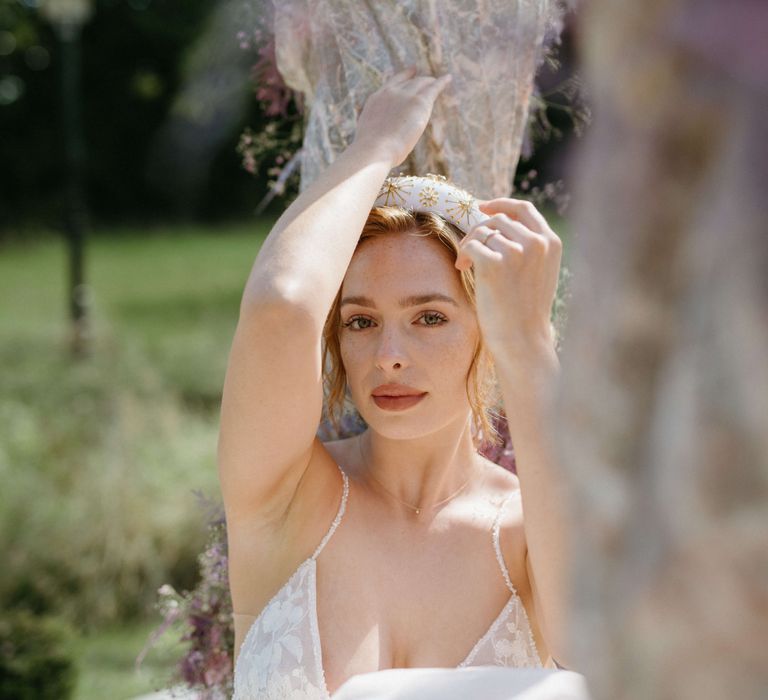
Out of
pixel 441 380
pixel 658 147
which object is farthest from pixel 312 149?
pixel 658 147

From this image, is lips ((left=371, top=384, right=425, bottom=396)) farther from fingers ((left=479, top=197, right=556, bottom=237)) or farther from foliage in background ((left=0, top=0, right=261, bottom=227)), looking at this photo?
foliage in background ((left=0, top=0, right=261, bottom=227))

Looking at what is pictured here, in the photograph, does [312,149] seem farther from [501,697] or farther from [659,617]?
[659,617]

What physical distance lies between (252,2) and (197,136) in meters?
9.12

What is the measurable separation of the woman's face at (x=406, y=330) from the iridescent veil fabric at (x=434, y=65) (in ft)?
1.47

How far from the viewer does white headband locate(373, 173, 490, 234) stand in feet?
7.84

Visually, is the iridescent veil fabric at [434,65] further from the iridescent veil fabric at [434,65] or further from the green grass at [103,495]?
the green grass at [103,495]

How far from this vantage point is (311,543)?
232 centimetres

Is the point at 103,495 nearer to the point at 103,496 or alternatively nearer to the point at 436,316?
the point at 103,496

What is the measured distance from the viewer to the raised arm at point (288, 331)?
1.92 metres

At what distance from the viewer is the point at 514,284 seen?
1624 mm

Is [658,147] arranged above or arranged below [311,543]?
above

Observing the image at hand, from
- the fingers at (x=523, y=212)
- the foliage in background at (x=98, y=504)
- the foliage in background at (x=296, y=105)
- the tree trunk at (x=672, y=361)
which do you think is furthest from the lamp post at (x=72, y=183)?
the tree trunk at (x=672, y=361)

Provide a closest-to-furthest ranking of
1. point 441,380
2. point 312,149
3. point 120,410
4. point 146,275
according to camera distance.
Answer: point 441,380 → point 312,149 → point 120,410 → point 146,275

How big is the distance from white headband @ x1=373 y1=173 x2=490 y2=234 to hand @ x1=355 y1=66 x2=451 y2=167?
0.11m
